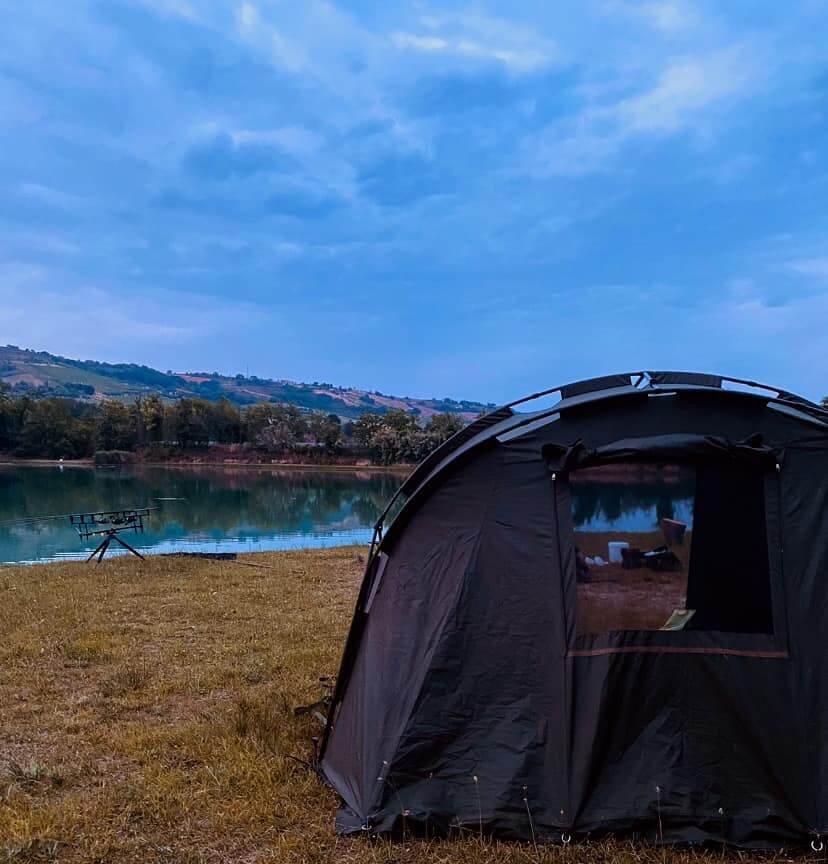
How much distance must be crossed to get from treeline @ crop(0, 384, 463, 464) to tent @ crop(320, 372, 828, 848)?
74683 mm

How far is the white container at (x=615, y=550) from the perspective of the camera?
174 inches

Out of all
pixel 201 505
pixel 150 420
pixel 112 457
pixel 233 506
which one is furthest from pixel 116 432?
pixel 233 506

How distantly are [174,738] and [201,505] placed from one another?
36525mm

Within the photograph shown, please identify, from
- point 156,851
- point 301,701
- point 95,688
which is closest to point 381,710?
point 156,851

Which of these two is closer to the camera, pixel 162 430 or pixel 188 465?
pixel 188 465

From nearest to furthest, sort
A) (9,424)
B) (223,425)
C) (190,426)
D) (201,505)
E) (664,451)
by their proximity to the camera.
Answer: (664,451), (201,505), (9,424), (190,426), (223,425)

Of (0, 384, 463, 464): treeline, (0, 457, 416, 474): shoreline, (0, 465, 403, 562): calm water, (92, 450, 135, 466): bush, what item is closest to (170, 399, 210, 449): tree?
(0, 384, 463, 464): treeline

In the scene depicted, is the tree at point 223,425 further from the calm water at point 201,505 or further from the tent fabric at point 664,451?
the tent fabric at point 664,451

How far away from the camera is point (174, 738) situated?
18.1 feet

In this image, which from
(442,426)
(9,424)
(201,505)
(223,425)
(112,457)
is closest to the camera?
(201,505)

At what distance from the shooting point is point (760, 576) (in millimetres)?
4270

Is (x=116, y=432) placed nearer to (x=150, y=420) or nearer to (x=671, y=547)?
(x=150, y=420)

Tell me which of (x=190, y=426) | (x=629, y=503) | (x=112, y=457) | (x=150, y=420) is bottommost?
(x=112, y=457)

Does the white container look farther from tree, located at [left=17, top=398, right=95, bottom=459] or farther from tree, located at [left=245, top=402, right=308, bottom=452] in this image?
tree, located at [left=17, top=398, right=95, bottom=459]
